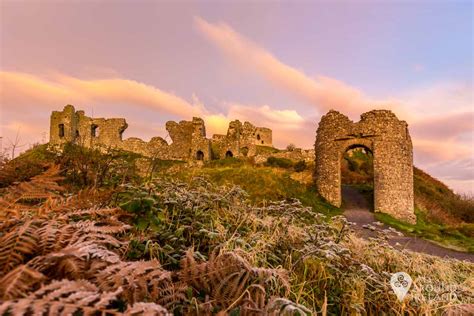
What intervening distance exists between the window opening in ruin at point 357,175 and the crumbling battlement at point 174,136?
10557 millimetres

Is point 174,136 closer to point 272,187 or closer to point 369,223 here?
point 272,187

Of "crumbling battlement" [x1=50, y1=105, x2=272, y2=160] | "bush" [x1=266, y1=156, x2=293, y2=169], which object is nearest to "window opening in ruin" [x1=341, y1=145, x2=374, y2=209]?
"bush" [x1=266, y1=156, x2=293, y2=169]

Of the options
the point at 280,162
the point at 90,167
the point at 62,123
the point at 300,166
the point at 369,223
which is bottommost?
the point at 369,223

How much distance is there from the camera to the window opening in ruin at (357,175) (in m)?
21.4

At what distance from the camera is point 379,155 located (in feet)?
59.2

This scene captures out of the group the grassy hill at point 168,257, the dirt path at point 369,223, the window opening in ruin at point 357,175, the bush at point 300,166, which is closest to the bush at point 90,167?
the grassy hill at point 168,257

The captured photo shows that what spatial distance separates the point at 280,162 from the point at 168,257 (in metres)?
25.6

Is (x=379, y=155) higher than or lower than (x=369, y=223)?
higher

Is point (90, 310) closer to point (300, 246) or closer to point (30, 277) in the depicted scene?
point (30, 277)

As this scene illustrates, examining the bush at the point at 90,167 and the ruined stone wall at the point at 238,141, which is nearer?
the bush at the point at 90,167

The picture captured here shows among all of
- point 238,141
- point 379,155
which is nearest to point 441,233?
point 379,155

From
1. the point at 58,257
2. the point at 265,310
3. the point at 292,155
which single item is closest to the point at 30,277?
the point at 58,257

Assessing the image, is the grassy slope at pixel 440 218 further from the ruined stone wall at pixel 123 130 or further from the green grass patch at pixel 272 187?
the ruined stone wall at pixel 123 130

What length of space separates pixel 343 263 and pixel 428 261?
414 centimetres
